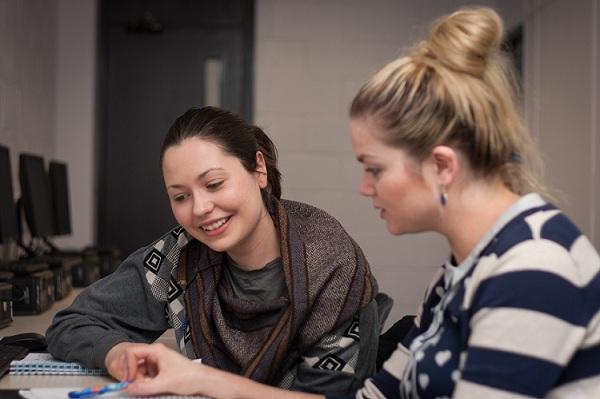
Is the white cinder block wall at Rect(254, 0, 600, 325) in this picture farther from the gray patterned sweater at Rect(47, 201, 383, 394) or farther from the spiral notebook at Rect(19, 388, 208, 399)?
the spiral notebook at Rect(19, 388, 208, 399)

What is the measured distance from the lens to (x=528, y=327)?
808 mm

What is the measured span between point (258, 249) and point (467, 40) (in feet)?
1.99

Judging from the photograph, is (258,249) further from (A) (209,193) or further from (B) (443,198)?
(B) (443,198)

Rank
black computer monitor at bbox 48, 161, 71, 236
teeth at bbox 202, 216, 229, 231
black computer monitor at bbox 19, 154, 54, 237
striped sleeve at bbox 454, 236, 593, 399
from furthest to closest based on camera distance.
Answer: black computer monitor at bbox 48, 161, 71, 236 → black computer monitor at bbox 19, 154, 54, 237 → teeth at bbox 202, 216, 229, 231 → striped sleeve at bbox 454, 236, 593, 399

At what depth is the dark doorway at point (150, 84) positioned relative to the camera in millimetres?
4090

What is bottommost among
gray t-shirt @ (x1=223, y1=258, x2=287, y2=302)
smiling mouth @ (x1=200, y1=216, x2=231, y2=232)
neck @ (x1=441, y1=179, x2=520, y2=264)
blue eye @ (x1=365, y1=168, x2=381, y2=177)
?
gray t-shirt @ (x1=223, y1=258, x2=287, y2=302)

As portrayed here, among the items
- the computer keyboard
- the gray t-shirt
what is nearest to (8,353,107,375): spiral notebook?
the computer keyboard

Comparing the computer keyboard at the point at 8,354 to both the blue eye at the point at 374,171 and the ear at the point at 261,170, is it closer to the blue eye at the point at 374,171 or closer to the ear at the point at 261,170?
the ear at the point at 261,170

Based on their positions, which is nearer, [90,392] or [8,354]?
[90,392]

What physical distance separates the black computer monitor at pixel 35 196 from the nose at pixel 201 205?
1517 mm

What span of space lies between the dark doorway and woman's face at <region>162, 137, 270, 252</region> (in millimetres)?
2753

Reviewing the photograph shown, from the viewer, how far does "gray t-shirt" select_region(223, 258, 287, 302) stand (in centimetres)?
143

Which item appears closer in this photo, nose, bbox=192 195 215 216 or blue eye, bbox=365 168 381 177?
blue eye, bbox=365 168 381 177

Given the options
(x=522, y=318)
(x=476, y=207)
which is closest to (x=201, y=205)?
(x=476, y=207)
